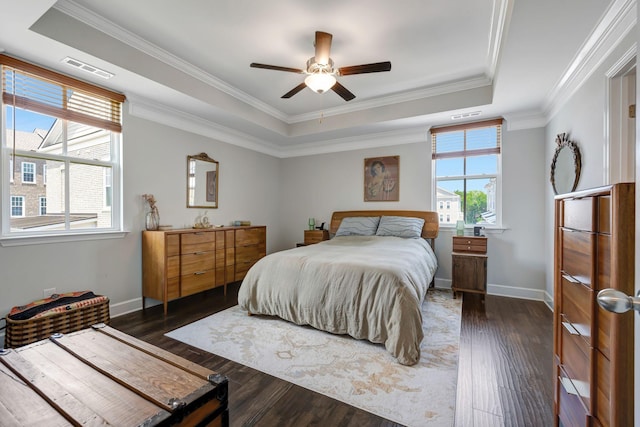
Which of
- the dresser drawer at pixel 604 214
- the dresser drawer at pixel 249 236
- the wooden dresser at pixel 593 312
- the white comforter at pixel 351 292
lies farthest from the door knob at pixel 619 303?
the dresser drawer at pixel 249 236

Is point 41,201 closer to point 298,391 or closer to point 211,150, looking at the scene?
point 211,150

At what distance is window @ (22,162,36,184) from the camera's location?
2.63 m

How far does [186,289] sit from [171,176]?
1.54 meters

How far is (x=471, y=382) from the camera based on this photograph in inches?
76.7

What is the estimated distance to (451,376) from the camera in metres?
2.00

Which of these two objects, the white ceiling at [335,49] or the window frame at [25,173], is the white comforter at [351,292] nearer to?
the white ceiling at [335,49]

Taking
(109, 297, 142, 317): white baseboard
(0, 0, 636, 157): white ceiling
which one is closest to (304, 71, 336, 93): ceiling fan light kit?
(0, 0, 636, 157): white ceiling

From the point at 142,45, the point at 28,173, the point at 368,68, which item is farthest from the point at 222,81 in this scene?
the point at 28,173

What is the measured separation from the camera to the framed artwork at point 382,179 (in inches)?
186

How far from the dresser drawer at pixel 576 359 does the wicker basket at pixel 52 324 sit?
3.53 m

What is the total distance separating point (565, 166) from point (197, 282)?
4.45 meters

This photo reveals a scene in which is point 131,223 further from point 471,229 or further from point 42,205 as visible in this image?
point 471,229

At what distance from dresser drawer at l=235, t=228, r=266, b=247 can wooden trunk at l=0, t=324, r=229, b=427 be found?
2892 millimetres

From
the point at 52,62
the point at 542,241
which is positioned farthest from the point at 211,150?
the point at 542,241
